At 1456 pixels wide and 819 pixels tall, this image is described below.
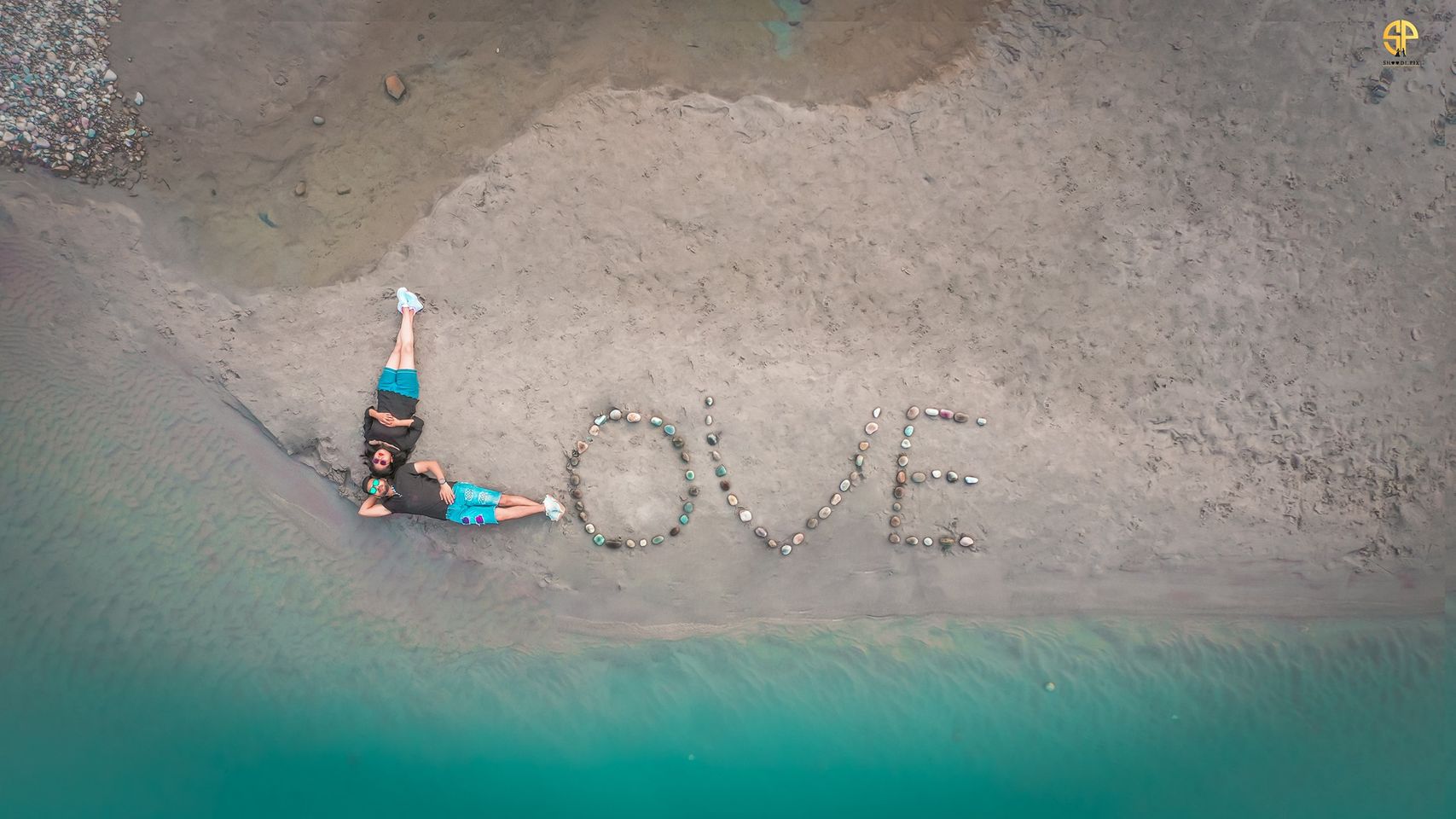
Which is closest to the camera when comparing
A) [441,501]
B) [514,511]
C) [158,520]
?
[441,501]

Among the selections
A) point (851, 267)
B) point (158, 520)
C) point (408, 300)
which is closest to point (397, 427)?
point (408, 300)

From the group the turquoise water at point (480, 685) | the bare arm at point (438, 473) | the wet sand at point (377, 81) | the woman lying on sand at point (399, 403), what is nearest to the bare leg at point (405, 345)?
the woman lying on sand at point (399, 403)

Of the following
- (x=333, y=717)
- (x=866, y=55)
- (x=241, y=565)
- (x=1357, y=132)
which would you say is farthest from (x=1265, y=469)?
(x=241, y=565)

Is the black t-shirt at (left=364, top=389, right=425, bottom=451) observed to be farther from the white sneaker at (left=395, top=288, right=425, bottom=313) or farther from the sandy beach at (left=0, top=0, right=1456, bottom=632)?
the white sneaker at (left=395, top=288, right=425, bottom=313)

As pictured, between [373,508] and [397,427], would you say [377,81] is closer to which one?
[397,427]

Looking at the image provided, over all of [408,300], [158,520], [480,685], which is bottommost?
[480,685]
